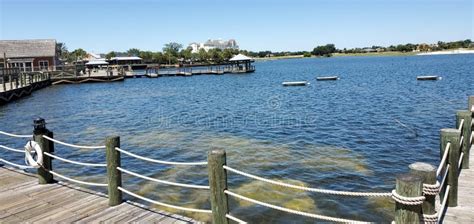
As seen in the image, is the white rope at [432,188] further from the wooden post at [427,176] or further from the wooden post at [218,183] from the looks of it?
the wooden post at [218,183]

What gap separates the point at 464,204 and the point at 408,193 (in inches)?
A: 133

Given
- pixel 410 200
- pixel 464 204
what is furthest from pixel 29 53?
pixel 410 200

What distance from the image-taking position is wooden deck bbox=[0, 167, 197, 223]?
19.2ft

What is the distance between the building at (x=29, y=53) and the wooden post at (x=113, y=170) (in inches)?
2374

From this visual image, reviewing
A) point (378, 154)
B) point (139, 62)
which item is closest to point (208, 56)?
point (139, 62)

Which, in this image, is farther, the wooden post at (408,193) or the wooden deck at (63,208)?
the wooden deck at (63,208)

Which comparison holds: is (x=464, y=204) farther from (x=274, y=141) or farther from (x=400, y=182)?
(x=274, y=141)

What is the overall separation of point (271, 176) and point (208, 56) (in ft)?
499

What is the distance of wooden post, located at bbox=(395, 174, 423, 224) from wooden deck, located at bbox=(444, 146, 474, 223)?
2.36 m

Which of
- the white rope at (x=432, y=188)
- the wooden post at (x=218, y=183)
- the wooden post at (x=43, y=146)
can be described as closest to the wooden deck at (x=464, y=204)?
the white rope at (x=432, y=188)

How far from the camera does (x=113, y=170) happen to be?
6336 mm

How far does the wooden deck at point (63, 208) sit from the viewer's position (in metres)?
5.86

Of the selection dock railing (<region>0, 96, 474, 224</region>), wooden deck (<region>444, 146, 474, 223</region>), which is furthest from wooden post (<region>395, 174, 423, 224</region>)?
wooden deck (<region>444, 146, 474, 223</region>)

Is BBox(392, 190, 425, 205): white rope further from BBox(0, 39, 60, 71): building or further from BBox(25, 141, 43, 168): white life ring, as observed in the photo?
BBox(0, 39, 60, 71): building
